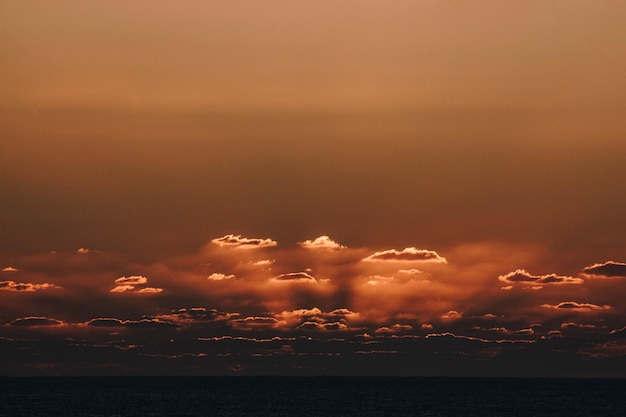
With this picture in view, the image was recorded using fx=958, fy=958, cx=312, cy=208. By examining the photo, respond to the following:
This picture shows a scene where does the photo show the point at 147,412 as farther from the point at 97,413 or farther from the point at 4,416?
the point at 4,416

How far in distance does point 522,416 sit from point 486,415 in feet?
24.0

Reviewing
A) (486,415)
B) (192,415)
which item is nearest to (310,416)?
(192,415)

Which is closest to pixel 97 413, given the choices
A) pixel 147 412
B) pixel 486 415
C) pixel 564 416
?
pixel 147 412

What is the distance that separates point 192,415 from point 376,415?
3664 centimetres

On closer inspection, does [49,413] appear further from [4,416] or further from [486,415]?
[486,415]

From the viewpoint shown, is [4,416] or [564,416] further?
[564,416]

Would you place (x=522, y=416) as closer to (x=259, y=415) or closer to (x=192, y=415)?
(x=259, y=415)

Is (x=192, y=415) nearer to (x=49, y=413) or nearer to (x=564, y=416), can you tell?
(x=49, y=413)

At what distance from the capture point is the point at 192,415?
623 ft

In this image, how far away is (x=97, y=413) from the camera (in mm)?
192250

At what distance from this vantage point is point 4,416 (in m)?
183

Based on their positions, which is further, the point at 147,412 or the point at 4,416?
the point at 147,412

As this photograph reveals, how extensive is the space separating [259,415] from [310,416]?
10562mm

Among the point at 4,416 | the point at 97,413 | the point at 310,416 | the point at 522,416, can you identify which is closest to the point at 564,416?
the point at 522,416
